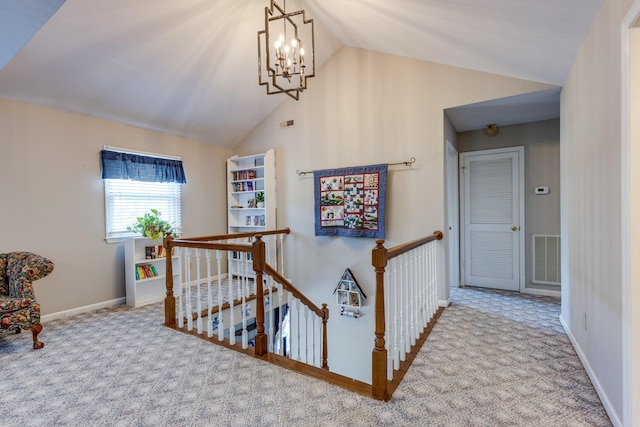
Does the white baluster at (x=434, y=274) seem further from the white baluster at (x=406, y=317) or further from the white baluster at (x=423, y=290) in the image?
the white baluster at (x=406, y=317)

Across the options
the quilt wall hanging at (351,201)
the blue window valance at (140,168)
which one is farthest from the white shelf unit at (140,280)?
the quilt wall hanging at (351,201)

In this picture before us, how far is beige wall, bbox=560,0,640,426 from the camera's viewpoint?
1.63 metres

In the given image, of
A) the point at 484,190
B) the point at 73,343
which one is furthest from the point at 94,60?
the point at 484,190

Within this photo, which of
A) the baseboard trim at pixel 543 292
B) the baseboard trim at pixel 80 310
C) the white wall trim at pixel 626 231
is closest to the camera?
the white wall trim at pixel 626 231

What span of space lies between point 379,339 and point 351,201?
247 centimetres

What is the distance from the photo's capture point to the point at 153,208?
181 inches

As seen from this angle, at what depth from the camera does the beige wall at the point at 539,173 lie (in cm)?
401

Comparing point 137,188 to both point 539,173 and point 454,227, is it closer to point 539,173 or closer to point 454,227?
point 454,227

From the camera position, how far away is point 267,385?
2127 millimetres

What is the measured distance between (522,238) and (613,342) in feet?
9.10

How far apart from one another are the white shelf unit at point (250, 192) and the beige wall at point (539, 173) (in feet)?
11.6

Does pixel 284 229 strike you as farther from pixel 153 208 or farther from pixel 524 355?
pixel 524 355

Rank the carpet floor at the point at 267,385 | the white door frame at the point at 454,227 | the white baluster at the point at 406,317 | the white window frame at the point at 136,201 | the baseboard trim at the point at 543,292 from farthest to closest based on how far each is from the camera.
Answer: the white door frame at the point at 454,227
the white window frame at the point at 136,201
the baseboard trim at the point at 543,292
the white baluster at the point at 406,317
the carpet floor at the point at 267,385

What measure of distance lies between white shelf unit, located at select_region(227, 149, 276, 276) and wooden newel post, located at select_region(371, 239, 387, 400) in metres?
3.25
